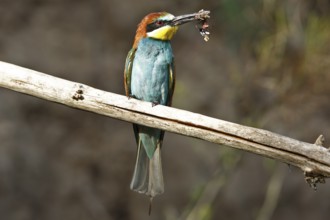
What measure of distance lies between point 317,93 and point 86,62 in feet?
4.78

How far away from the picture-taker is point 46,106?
15.8ft

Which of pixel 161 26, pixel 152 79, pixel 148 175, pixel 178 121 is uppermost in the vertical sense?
pixel 161 26

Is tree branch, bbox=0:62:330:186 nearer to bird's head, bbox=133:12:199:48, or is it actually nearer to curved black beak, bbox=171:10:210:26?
curved black beak, bbox=171:10:210:26

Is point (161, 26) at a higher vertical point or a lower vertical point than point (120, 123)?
higher

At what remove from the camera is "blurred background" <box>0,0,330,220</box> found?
4.61m

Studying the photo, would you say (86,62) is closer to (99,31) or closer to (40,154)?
(99,31)

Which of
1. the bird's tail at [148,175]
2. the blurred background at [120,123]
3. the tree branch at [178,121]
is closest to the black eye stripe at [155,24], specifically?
the bird's tail at [148,175]

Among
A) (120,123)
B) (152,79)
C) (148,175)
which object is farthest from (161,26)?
(120,123)

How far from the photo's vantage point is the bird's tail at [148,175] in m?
3.34

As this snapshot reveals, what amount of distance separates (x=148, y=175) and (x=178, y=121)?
0.57m

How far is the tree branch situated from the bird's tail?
0.50 metres

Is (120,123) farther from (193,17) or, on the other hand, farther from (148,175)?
(193,17)

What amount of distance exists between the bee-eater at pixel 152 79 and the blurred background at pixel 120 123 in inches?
43.5

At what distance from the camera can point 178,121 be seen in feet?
9.40
